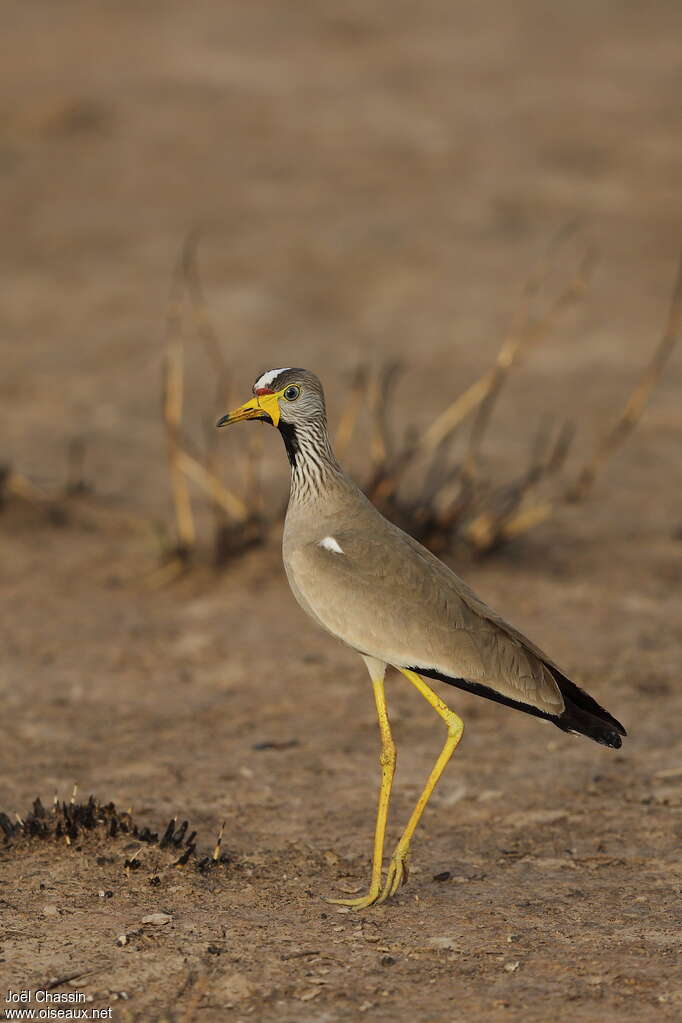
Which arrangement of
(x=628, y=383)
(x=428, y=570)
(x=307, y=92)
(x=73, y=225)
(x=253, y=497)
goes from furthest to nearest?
(x=307, y=92) → (x=73, y=225) → (x=628, y=383) → (x=253, y=497) → (x=428, y=570)

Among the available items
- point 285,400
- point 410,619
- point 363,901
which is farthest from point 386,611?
point 363,901

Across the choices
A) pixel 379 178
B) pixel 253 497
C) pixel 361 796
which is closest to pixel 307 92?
pixel 379 178

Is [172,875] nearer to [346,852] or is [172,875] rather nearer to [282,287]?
[346,852]

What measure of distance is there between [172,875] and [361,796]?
3.93 ft

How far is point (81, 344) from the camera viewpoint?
1180cm

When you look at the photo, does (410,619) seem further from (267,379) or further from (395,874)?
(267,379)

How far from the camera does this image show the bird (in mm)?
4266

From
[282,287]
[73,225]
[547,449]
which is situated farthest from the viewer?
[73,225]

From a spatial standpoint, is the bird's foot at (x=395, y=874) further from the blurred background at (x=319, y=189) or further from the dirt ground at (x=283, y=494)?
the blurred background at (x=319, y=189)

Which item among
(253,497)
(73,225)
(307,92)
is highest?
(307,92)

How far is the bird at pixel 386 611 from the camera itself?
427 cm

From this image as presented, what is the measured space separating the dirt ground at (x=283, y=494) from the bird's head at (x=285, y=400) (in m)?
1.51

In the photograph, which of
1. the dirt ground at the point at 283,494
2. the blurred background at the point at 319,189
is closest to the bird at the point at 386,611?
the dirt ground at the point at 283,494

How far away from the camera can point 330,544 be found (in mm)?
4402
